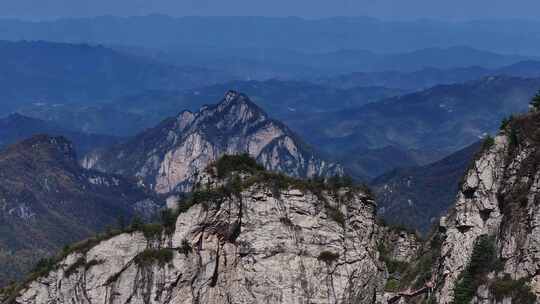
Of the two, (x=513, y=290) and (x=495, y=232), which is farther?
(x=495, y=232)

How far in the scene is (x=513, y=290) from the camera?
55.2 m

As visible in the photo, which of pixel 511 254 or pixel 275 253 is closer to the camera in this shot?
pixel 511 254

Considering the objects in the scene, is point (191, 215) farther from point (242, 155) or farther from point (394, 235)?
point (394, 235)

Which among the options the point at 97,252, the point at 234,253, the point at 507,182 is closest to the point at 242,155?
the point at 234,253

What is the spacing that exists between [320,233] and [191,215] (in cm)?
1002

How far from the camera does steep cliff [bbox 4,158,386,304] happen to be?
6406cm

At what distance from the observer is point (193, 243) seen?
65000 mm

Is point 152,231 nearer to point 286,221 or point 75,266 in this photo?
point 75,266

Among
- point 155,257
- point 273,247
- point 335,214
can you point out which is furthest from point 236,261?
point 335,214

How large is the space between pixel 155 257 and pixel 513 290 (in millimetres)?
26010

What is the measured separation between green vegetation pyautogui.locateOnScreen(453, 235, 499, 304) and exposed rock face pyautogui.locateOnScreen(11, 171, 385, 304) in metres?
9.40

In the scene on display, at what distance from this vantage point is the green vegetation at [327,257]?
64625mm

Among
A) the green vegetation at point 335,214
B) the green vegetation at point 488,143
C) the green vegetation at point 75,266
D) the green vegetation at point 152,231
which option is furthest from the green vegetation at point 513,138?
the green vegetation at point 75,266

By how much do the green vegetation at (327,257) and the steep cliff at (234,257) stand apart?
5cm
